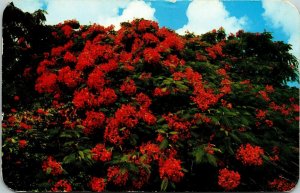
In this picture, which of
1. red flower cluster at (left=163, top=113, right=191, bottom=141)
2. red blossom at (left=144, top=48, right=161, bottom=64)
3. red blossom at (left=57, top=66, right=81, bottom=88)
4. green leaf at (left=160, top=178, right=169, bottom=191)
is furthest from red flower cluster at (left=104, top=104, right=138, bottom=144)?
red blossom at (left=57, top=66, right=81, bottom=88)

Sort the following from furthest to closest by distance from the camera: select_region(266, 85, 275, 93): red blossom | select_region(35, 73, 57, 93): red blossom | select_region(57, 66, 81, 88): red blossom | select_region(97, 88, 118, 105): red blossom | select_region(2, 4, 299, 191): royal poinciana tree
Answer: select_region(266, 85, 275, 93): red blossom
select_region(35, 73, 57, 93): red blossom
select_region(57, 66, 81, 88): red blossom
select_region(97, 88, 118, 105): red blossom
select_region(2, 4, 299, 191): royal poinciana tree

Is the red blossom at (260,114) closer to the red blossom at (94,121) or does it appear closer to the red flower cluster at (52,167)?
the red blossom at (94,121)

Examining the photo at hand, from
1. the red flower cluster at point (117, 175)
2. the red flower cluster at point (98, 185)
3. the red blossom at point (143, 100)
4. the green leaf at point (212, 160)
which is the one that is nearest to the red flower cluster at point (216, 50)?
the red blossom at point (143, 100)

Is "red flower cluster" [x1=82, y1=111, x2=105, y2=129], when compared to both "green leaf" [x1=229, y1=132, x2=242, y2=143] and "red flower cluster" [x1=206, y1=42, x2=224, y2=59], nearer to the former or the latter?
"green leaf" [x1=229, y1=132, x2=242, y2=143]

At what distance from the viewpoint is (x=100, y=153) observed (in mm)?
6773

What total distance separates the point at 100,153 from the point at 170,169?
118cm

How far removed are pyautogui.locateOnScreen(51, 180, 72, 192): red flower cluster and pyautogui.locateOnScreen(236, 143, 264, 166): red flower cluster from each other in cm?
271

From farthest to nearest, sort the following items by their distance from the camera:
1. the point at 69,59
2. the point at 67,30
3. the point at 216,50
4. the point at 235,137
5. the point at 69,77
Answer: the point at 216,50 → the point at 67,30 → the point at 69,59 → the point at 69,77 → the point at 235,137

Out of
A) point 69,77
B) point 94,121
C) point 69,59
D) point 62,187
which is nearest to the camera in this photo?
point 62,187

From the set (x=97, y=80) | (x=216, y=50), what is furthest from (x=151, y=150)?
(x=216, y=50)

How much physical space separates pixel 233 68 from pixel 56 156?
15.3 ft

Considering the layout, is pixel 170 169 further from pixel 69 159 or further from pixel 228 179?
pixel 69 159

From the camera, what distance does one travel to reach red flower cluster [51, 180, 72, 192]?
21.5 ft

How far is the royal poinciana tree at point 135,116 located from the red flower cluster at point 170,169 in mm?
16
